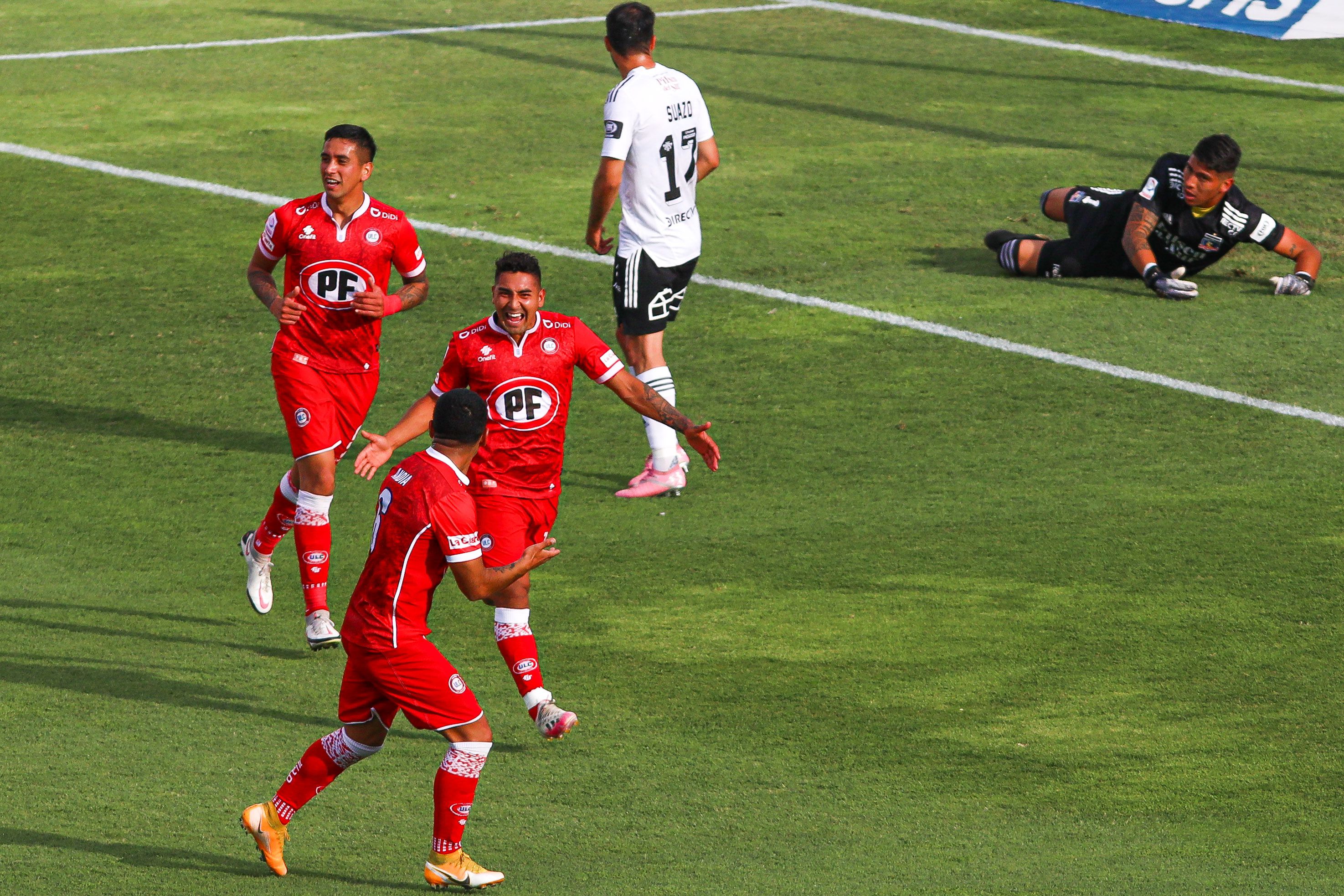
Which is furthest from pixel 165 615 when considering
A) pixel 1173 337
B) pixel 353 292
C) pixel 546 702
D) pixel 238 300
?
pixel 1173 337

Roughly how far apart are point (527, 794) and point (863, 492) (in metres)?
3.63

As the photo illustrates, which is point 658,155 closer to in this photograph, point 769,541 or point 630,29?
point 630,29

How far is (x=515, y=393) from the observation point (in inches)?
277

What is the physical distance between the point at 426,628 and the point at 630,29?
15.2 ft

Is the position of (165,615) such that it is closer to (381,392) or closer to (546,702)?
(546,702)

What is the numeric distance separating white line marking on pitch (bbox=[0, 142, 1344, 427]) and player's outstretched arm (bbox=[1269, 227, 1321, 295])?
1920 mm

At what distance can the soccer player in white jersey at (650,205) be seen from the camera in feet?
30.7

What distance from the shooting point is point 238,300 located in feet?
41.6

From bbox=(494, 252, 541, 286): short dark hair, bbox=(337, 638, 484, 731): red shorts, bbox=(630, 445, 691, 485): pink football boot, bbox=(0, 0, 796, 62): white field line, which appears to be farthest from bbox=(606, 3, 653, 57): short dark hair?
bbox=(0, 0, 796, 62): white field line

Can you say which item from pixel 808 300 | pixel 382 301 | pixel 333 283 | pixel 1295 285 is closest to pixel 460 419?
pixel 382 301

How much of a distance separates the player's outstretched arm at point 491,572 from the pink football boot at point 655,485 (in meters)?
3.87

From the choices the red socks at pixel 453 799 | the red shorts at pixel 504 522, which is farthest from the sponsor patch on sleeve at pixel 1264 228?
the red socks at pixel 453 799

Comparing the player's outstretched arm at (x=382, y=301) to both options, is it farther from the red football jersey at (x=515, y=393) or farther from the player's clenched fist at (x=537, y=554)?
the player's clenched fist at (x=537, y=554)

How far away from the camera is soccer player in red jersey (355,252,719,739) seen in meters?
6.90
